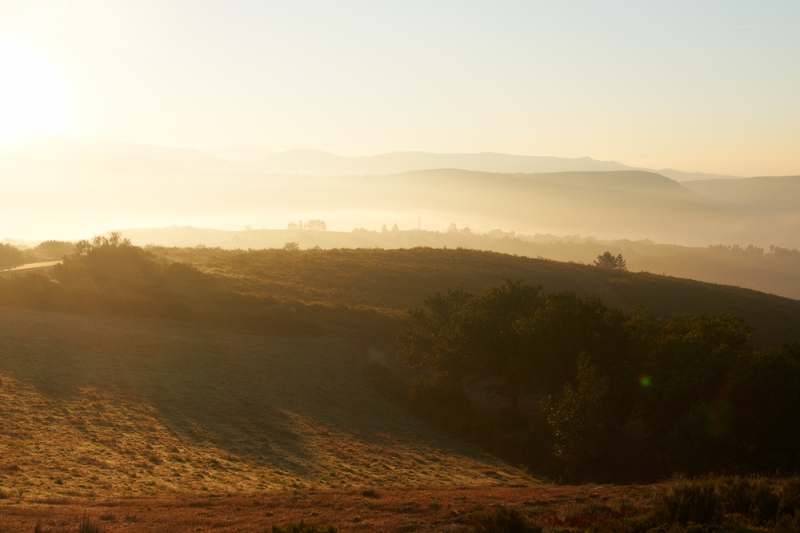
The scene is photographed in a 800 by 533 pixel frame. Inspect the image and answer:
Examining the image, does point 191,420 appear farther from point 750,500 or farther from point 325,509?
point 750,500

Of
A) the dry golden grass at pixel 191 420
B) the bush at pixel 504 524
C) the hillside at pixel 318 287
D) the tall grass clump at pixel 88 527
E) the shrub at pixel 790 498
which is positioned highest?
the hillside at pixel 318 287

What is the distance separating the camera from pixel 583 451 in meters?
23.7

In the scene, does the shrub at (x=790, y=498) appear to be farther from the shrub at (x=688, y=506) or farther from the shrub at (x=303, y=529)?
the shrub at (x=303, y=529)

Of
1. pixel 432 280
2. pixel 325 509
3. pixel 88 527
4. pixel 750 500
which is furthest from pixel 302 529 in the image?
pixel 432 280

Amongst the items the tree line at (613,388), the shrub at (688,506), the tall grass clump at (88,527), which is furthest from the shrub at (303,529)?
the tree line at (613,388)

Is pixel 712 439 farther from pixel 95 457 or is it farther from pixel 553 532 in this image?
pixel 95 457

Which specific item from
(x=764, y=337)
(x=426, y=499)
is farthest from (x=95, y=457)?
(x=764, y=337)

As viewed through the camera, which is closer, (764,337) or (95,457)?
(95,457)

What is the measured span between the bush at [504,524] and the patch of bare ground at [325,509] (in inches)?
28.7

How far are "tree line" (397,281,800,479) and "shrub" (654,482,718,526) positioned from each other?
28.6ft

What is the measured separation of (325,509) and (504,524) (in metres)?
5.68

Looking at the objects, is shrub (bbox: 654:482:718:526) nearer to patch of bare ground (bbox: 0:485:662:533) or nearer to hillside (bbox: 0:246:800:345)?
patch of bare ground (bbox: 0:485:662:533)

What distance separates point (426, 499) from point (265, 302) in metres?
31.7

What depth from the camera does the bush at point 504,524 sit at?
12336 millimetres
